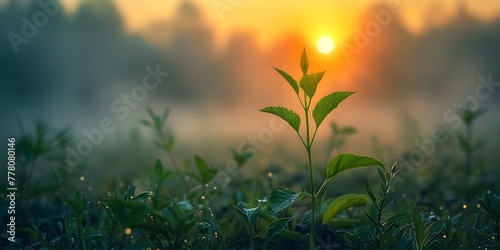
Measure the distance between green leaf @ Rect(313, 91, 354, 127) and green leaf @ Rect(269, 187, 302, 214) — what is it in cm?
12

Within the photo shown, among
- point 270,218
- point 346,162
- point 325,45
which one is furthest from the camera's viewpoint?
point 325,45

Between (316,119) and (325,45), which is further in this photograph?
(325,45)

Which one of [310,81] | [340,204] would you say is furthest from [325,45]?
[310,81]

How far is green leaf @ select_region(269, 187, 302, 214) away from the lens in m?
0.97

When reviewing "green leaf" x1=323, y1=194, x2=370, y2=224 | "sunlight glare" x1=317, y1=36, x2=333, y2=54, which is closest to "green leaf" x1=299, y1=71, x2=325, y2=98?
"green leaf" x1=323, y1=194, x2=370, y2=224

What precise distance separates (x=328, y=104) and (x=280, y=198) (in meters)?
0.17

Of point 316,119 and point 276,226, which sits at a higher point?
point 316,119

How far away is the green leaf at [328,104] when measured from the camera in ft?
3.31

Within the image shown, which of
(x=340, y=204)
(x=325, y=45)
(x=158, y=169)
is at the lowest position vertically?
(x=340, y=204)

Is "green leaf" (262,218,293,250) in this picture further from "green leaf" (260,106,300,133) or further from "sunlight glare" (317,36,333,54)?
"sunlight glare" (317,36,333,54)

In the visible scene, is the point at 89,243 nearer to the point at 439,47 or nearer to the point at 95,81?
the point at 95,81

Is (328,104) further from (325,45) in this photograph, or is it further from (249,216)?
(325,45)

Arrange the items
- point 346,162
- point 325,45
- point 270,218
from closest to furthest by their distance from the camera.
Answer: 1. point 346,162
2. point 270,218
3. point 325,45

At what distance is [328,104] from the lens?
103 centimetres
